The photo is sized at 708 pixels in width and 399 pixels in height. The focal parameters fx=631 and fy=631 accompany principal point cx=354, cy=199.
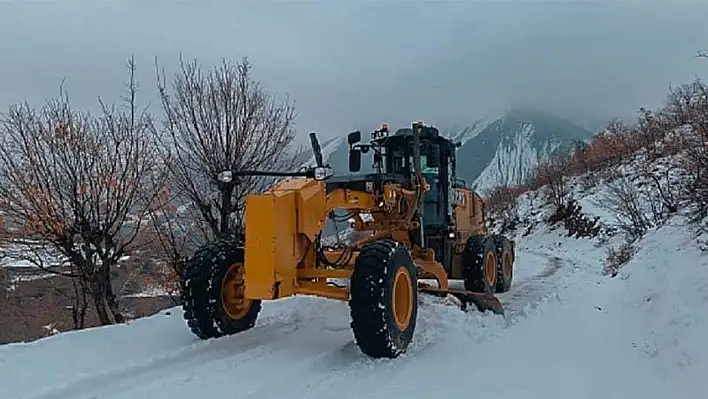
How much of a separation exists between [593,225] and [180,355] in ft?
76.9

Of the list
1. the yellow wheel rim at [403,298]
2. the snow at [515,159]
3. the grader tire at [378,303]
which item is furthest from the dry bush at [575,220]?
the grader tire at [378,303]

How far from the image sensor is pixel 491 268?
12.1m

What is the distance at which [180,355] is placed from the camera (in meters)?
6.19

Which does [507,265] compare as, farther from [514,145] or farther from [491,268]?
[514,145]

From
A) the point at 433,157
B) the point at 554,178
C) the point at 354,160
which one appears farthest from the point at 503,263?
the point at 554,178

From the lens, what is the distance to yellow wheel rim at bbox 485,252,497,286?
11.8m

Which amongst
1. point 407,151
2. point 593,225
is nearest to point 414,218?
point 407,151

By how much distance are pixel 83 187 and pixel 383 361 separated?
7117 mm

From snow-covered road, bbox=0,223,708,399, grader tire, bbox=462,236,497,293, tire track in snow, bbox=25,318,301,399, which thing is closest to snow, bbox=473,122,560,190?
grader tire, bbox=462,236,497,293

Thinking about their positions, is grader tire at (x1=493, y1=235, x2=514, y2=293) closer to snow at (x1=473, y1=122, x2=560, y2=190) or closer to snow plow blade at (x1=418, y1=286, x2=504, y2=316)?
snow plow blade at (x1=418, y1=286, x2=504, y2=316)

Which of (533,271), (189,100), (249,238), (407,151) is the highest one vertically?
(189,100)

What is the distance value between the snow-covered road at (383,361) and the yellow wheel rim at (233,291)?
0.35m

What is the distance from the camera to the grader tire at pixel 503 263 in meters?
12.4

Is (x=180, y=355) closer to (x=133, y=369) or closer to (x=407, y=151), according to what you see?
(x=133, y=369)
